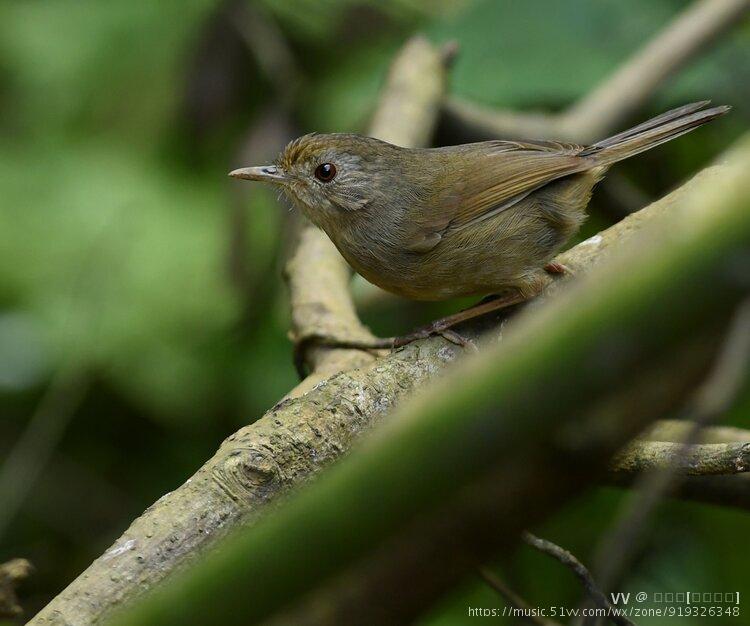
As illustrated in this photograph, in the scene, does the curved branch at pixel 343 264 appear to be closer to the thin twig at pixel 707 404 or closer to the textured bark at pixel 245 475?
the textured bark at pixel 245 475

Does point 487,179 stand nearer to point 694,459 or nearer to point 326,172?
point 326,172

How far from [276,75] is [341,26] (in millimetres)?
479

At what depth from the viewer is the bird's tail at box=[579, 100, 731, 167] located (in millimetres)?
3564

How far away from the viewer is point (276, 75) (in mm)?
4957

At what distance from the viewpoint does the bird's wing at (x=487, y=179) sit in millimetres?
3619

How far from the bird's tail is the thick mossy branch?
2.72 meters

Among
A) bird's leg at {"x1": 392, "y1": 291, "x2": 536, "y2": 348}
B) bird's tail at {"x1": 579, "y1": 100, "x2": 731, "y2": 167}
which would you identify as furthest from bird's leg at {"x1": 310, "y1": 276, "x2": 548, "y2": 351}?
bird's tail at {"x1": 579, "y1": 100, "x2": 731, "y2": 167}

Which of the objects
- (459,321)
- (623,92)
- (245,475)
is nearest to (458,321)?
(459,321)

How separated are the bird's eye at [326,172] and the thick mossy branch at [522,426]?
300cm

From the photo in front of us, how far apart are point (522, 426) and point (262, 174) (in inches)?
125

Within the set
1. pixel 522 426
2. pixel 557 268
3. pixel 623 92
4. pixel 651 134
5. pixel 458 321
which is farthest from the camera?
pixel 623 92

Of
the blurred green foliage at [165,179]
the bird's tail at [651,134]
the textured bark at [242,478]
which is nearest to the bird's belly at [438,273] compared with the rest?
the bird's tail at [651,134]

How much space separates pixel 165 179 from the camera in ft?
18.2

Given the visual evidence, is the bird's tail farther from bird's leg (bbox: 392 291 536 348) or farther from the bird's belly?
bird's leg (bbox: 392 291 536 348)
